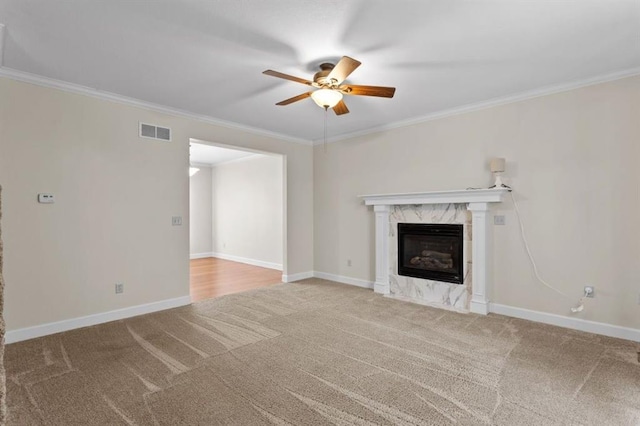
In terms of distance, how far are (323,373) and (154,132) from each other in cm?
360

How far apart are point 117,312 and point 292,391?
107 inches

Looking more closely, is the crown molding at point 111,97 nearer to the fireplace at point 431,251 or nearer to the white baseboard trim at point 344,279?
the white baseboard trim at point 344,279

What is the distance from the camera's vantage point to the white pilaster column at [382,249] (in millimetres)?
5121

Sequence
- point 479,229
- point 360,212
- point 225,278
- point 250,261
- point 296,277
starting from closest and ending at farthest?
point 479,229 < point 360,212 < point 296,277 < point 225,278 < point 250,261

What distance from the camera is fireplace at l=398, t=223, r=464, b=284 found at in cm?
448

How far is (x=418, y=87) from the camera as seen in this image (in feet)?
12.3

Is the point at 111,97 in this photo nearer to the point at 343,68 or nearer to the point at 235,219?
the point at 343,68

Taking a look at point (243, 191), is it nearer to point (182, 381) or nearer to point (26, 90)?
point (26, 90)

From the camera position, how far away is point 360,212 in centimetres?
571

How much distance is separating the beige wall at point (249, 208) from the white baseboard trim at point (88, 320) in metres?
3.12

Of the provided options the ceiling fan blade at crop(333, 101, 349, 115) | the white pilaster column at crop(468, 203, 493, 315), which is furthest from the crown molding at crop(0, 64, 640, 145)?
the ceiling fan blade at crop(333, 101, 349, 115)

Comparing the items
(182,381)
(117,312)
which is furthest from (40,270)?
(182,381)

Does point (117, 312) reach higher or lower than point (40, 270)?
lower

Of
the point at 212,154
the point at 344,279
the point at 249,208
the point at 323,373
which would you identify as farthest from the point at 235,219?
the point at 323,373
